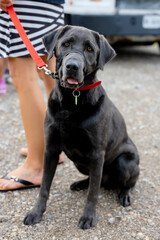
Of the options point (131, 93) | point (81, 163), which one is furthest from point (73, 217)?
point (131, 93)

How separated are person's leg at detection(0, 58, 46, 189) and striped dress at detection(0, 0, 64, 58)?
0.11m

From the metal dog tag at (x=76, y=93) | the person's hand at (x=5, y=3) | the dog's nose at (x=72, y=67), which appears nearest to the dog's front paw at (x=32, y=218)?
the metal dog tag at (x=76, y=93)

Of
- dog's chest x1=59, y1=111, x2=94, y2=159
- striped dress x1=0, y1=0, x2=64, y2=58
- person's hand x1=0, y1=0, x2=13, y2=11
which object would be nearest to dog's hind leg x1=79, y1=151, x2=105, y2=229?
dog's chest x1=59, y1=111, x2=94, y2=159

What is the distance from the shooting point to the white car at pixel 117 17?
6.03 metres

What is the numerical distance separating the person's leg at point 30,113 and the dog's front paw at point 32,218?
45 centimetres

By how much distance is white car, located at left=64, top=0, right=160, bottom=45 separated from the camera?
6.03 m

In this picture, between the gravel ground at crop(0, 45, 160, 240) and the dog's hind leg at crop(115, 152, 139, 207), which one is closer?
the gravel ground at crop(0, 45, 160, 240)

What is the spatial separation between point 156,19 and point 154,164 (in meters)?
4.42

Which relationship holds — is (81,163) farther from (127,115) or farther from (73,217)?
(127,115)

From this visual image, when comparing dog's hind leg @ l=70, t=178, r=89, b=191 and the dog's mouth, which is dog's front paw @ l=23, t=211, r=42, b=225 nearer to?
dog's hind leg @ l=70, t=178, r=89, b=191

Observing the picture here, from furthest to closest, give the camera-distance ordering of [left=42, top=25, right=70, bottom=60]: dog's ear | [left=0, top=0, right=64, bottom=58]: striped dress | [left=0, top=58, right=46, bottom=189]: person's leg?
[left=0, top=58, right=46, bottom=189]: person's leg, [left=0, top=0, right=64, bottom=58]: striped dress, [left=42, top=25, right=70, bottom=60]: dog's ear

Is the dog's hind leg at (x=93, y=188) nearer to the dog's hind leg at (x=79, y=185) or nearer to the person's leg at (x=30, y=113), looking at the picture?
the dog's hind leg at (x=79, y=185)

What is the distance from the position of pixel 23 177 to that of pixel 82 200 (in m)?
0.61

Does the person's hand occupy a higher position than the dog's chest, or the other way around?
the person's hand
